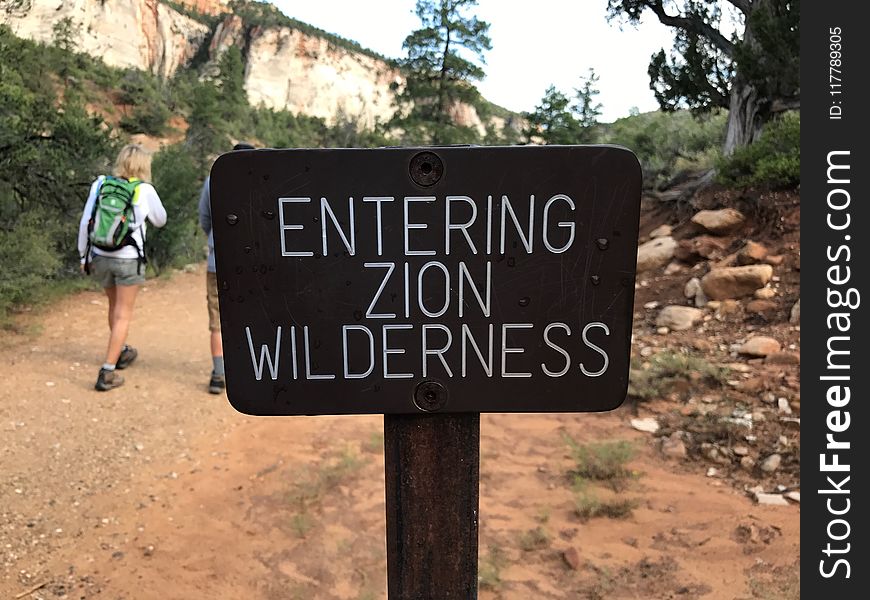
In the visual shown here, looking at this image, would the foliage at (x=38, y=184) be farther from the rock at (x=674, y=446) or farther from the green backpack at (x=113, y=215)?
the rock at (x=674, y=446)

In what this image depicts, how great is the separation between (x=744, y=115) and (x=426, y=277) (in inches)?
400

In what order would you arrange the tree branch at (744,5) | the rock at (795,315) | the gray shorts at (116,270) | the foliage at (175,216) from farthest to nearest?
the tree branch at (744,5) < the foliage at (175,216) < the rock at (795,315) < the gray shorts at (116,270)

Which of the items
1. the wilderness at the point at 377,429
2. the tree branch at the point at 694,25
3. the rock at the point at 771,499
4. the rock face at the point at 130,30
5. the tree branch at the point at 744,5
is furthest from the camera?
the rock face at the point at 130,30

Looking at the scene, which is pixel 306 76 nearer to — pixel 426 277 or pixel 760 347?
pixel 760 347

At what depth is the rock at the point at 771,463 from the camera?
11.2 ft

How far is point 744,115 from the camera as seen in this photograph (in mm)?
9516

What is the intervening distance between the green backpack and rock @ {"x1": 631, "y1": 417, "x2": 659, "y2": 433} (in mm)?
3631

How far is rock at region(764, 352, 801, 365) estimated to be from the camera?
4520 mm

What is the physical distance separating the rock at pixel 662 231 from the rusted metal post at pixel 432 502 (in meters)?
7.91

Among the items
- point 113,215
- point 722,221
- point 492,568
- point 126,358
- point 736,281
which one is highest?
point 722,221

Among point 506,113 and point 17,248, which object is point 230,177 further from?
point 506,113

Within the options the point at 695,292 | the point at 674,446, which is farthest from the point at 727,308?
the point at 674,446

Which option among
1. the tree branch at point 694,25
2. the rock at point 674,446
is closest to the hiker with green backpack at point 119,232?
the rock at point 674,446

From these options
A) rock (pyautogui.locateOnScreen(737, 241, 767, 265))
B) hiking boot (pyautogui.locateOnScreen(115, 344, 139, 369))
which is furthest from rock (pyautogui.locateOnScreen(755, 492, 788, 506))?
hiking boot (pyautogui.locateOnScreen(115, 344, 139, 369))
